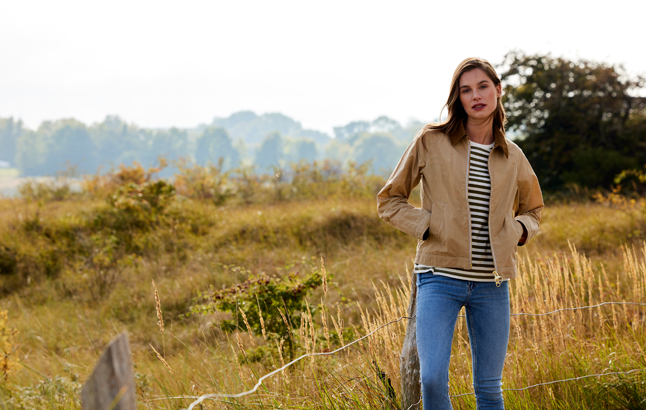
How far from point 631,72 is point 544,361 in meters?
12.4

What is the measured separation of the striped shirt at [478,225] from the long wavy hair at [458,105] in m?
0.14

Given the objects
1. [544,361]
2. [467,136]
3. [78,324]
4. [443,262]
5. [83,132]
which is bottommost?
[78,324]

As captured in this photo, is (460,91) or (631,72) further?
(631,72)

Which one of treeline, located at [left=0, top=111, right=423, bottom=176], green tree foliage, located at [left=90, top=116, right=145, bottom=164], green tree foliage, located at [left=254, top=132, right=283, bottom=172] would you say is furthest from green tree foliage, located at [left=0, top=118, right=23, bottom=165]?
green tree foliage, located at [left=254, top=132, right=283, bottom=172]

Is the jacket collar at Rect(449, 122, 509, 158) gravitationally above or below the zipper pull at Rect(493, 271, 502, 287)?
above

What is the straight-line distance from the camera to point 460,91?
7.18 ft

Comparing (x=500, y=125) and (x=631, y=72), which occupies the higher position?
(x=631, y=72)

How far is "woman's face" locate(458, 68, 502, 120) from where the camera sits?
212 cm

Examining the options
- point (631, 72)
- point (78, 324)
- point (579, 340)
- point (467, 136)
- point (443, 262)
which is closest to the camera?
point (443, 262)

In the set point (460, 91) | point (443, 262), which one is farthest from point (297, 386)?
point (460, 91)

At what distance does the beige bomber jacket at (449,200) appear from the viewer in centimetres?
204

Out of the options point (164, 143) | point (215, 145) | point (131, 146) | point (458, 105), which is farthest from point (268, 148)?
point (458, 105)

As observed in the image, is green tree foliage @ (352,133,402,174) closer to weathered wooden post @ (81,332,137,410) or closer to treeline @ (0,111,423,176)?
treeline @ (0,111,423,176)

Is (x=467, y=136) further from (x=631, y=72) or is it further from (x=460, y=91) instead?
(x=631, y=72)
